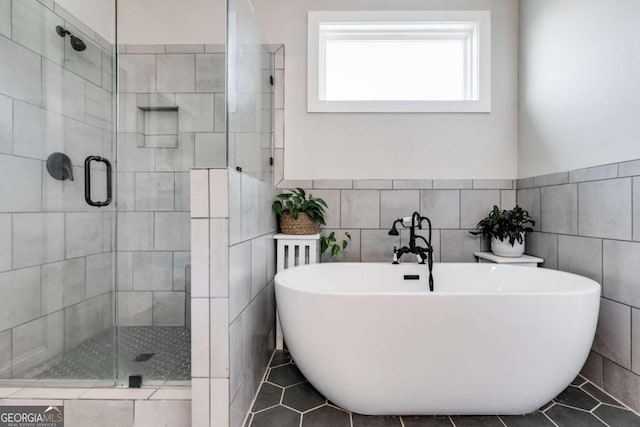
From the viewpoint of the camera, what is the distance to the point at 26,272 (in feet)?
4.96

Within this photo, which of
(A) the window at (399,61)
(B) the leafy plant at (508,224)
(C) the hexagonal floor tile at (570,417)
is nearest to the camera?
(C) the hexagonal floor tile at (570,417)

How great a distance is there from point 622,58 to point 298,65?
71.9 inches

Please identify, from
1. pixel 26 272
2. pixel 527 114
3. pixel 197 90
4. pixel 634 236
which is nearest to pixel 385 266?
pixel 634 236

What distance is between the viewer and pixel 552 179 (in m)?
1.83

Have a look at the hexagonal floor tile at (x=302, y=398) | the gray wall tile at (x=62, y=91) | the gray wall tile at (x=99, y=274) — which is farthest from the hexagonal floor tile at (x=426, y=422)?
the gray wall tile at (x=62, y=91)

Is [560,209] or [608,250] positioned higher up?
[560,209]

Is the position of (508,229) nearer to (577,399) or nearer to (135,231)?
(577,399)

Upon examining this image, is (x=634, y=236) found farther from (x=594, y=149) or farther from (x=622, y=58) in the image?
(x=622, y=58)

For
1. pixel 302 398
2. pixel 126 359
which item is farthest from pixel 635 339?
pixel 126 359

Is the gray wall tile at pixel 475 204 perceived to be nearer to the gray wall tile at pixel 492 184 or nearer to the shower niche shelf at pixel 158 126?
the gray wall tile at pixel 492 184

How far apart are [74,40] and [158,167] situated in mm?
877

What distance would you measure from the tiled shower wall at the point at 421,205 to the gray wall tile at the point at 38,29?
5.56 ft

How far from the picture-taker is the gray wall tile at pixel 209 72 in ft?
6.79

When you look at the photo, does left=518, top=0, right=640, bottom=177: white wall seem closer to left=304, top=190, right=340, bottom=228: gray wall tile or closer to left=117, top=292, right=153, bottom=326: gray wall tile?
left=304, top=190, right=340, bottom=228: gray wall tile
